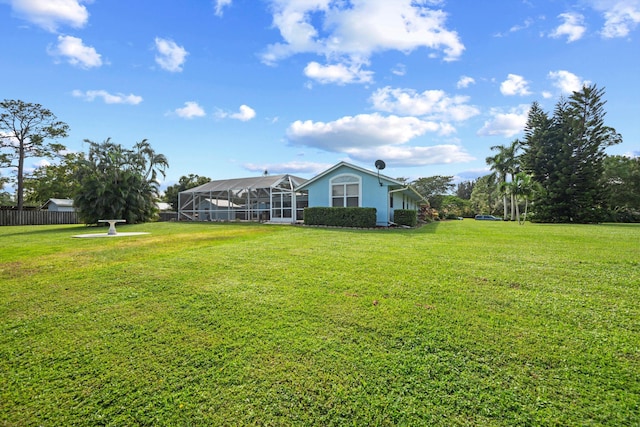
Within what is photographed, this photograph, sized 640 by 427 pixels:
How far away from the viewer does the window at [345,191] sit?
56.1 feet

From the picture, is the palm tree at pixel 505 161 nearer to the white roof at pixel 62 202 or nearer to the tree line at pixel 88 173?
the tree line at pixel 88 173

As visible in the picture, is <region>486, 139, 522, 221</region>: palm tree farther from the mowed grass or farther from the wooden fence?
the wooden fence

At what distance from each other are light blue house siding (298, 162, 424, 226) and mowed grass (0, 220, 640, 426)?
37.5 ft

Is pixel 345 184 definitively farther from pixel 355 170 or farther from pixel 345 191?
pixel 355 170

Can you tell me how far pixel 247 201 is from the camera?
24422 mm

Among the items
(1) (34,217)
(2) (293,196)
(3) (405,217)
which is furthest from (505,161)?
(1) (34,217)

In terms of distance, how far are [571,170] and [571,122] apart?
15.5ft

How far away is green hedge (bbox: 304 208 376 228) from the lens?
1502 centimetres

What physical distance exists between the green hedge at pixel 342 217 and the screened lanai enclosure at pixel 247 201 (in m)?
3.81

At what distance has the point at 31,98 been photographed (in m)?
25.4

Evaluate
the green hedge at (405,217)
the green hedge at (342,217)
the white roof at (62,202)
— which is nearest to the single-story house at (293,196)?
the green hedge at (405,217)


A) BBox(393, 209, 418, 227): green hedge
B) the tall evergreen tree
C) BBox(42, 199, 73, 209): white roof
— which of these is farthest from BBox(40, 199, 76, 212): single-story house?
the tall evergreen tree

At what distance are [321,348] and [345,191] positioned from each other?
49.3ft

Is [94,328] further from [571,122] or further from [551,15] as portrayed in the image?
[571,122]
